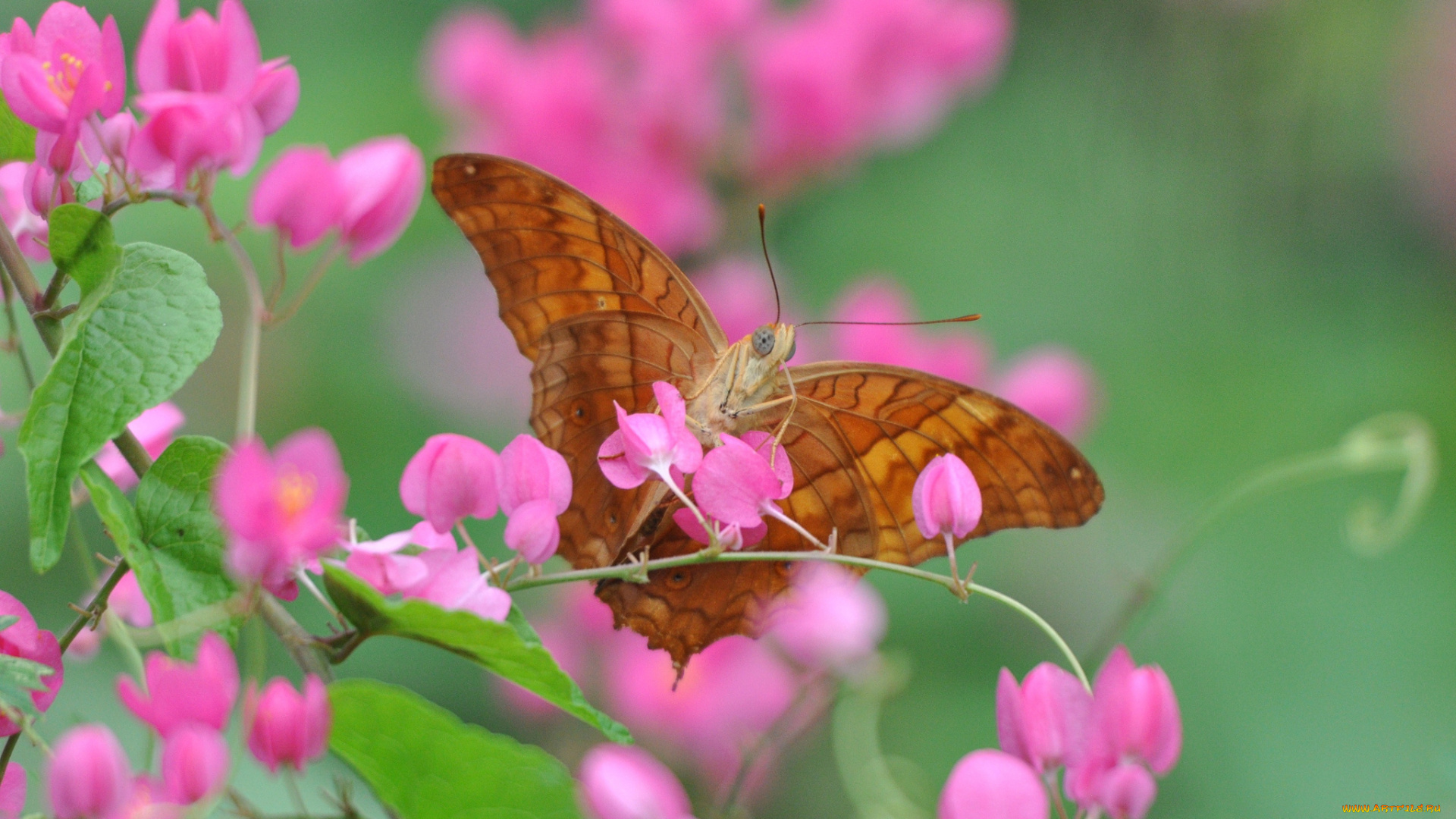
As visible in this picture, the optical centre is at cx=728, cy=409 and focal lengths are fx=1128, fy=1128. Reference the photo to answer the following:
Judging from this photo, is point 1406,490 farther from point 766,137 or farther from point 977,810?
point 766,137

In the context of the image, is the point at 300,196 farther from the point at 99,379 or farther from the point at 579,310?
the point at 579,310

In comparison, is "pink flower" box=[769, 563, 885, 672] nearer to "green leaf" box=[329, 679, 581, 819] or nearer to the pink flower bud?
the pink flower bud

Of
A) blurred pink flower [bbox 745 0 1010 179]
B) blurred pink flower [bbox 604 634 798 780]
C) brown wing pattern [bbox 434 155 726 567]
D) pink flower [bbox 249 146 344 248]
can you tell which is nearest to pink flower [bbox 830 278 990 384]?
blurred pink flower [bbox 745 0 1010 179]

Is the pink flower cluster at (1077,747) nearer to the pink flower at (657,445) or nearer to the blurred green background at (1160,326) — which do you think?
the pink flower at (657,445)

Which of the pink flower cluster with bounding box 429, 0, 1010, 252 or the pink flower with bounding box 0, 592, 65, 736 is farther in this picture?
the pink flower cluster with bounding box 429, 0, 1010, 252

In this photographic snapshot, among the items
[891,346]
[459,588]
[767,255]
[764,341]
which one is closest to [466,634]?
[459,588]

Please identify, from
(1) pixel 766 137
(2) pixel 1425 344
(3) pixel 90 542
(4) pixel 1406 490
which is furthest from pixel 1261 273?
(3) pixel 90 542
